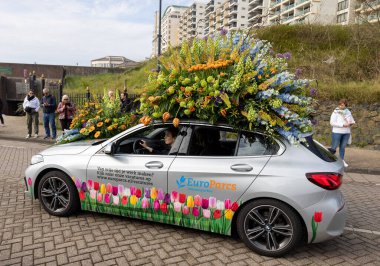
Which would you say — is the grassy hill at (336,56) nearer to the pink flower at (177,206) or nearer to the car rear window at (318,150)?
the pink flower at (177,206)

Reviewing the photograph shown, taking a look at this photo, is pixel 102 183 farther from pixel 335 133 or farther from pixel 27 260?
pixel 335 133

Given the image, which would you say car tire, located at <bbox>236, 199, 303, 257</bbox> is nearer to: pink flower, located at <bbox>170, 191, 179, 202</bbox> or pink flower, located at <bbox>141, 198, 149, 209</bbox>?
pink flower, located at <bbox>170, 191, 179, 202</bbox>

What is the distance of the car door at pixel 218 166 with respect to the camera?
12.0 ft

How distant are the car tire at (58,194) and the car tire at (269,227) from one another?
2.26m

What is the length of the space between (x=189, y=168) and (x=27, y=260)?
6.42 feet

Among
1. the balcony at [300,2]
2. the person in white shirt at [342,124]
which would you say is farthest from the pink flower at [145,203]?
the balcony at [300,2]

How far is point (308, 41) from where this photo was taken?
1933cm

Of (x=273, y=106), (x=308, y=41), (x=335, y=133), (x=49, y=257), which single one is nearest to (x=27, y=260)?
(x=49, y=257)

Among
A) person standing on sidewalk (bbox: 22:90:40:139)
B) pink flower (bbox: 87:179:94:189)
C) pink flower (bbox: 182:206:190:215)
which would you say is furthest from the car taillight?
person standing on sidewalk (bbox: 22:90:40:139)

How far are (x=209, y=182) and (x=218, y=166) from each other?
21 cm

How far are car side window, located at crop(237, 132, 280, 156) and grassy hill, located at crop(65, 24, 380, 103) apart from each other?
378 inches

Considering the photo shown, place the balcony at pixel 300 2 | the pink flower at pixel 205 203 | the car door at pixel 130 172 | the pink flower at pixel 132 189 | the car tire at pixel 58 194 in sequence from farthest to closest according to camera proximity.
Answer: the balcony at pixel 300 2 < the car tire at pixel 58 194 < the pink flower at pixel 132 189 < the car door at pixel 130 172 < the pink flower at pixel 205 203

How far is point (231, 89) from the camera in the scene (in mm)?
3713

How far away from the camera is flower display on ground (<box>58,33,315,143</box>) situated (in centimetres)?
368
